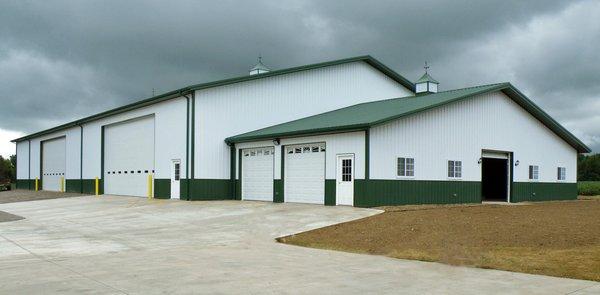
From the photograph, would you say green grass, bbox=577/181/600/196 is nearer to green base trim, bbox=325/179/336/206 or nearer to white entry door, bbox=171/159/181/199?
green base trim, bbox=325/179/336/206

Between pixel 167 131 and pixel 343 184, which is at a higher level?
pixel 167 131

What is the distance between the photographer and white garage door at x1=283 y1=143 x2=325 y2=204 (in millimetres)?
23359

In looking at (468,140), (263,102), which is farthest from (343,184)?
(263,102)

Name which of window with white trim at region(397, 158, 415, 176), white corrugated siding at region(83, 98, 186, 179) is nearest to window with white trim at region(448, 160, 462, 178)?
window with white trim at region(397, 158, 415, 176)

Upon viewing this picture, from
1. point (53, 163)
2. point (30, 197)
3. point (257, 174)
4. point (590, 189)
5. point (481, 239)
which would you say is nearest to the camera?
point (481, 239)

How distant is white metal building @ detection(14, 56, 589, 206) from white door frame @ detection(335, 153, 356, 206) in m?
0.04

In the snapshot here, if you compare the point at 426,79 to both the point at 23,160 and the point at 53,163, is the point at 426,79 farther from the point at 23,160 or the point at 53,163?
the point at 23,160

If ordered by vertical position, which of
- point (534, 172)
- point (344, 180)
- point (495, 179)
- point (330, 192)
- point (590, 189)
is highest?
point (534, 172)

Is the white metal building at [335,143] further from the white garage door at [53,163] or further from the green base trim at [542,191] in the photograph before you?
the white garage door at [53,163]

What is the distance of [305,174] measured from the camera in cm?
2409

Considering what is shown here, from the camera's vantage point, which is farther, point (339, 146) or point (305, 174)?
point (305, 174)

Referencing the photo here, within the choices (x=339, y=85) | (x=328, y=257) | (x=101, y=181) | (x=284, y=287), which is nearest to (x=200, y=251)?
(x=328, y=257)

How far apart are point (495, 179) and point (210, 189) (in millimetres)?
14775

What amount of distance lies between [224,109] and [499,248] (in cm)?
1717
